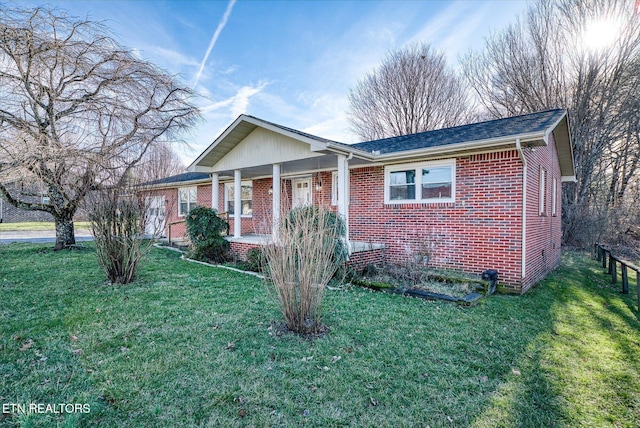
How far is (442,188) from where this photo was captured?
792cm

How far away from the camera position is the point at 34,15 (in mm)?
7992

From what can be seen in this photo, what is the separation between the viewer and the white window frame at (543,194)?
8.38 metres

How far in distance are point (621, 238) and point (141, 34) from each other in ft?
70.1

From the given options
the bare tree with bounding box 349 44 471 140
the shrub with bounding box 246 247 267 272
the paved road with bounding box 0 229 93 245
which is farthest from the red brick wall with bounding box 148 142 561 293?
the bare tree with bounding box 349 44 471 140

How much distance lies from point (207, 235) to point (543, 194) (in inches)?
383

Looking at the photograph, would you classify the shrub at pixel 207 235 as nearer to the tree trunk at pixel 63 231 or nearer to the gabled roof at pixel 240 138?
the gabled roof at pixel 240 138

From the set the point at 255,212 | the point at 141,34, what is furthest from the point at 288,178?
the point at 141,34

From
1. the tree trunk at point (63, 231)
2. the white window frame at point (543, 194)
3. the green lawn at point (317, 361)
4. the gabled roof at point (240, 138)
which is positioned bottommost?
the green lawn at point (317, 361)

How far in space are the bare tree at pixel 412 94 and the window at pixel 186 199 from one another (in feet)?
50.3

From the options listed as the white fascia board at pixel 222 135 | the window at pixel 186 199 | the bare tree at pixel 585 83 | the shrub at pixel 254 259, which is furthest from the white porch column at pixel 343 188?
the bare tree at pixel 585 83

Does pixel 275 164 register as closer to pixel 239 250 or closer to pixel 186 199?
pixel 239 250

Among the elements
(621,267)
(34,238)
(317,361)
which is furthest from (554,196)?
(34,238)

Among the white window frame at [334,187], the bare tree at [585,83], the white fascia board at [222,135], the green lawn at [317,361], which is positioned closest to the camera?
the green lawn at [317,361]

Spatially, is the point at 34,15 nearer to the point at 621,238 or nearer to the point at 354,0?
the point at 354,0
